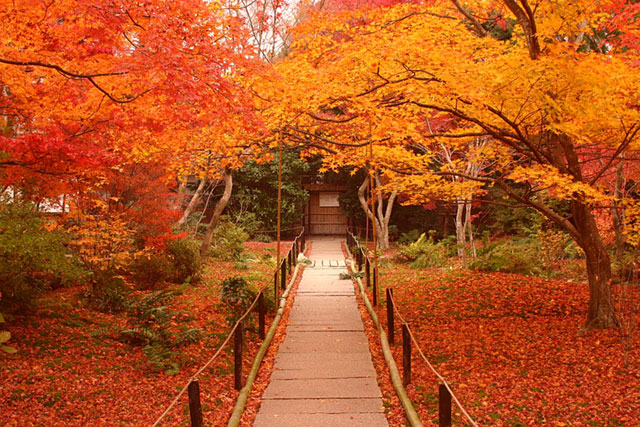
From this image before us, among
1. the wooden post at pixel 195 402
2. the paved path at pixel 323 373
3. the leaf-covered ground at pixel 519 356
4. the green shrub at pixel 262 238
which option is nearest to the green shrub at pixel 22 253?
the wooden post at pixel 195 402

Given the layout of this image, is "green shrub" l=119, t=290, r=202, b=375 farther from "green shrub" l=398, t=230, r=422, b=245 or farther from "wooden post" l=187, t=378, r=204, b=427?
"green shrub" l=398, t=230, r=422, b=245

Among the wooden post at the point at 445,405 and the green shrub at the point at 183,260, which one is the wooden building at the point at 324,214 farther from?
the wooden post at the point at 445,405

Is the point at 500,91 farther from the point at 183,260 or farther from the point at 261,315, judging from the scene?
the point at 183,260

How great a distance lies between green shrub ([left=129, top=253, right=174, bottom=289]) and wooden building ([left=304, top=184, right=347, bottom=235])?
15893mm

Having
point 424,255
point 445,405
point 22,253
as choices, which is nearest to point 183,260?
point 22,253

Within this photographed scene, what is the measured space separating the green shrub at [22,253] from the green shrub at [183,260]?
4685mm

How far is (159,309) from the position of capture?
6.76 m

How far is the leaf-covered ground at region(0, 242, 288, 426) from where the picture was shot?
516 cm

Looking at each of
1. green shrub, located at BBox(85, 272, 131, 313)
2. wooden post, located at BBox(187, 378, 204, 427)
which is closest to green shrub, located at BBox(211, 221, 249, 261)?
green shrub, located at BBox(85, 272, 131, 313)

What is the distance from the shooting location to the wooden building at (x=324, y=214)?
26.7 m

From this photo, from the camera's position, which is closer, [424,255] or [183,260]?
[183,260]

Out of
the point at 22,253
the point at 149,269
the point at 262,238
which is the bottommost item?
the point at 149,269

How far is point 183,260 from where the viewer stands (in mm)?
11844

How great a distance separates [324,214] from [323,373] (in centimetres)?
2028
